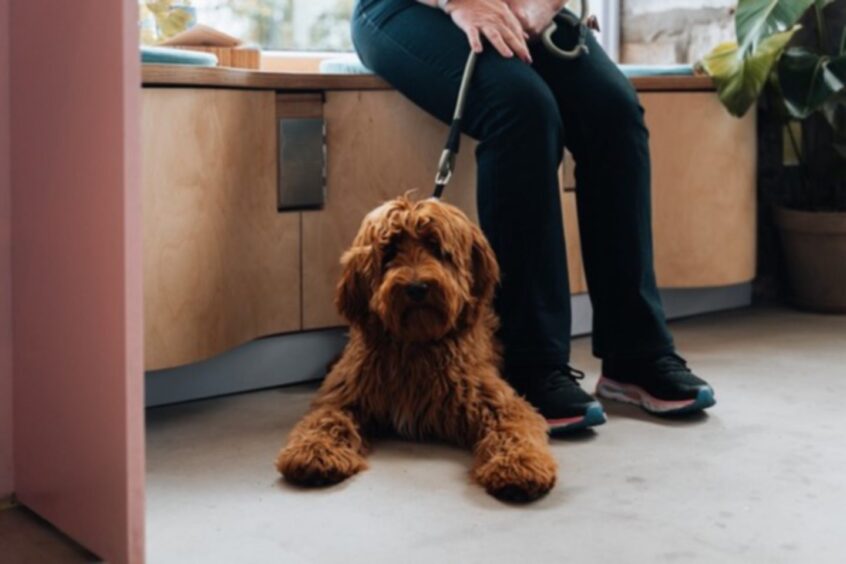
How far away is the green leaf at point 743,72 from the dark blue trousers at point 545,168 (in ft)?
2.42

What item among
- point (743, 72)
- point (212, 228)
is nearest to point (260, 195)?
point (212, 228)

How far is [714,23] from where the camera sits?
3.40 metres

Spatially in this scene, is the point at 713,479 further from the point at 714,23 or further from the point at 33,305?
the point at 714,23

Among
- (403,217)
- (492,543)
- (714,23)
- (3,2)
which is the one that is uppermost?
(714,23)

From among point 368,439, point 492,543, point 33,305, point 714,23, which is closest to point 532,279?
point 368,439

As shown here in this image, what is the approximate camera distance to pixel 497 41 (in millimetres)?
2225

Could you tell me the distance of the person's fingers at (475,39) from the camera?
7.25 feet

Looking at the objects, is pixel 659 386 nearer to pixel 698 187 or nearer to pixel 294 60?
pixel 698 187

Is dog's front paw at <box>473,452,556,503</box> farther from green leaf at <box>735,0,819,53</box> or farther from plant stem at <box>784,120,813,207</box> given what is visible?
plant stem at <box>784,120,813,207</box>

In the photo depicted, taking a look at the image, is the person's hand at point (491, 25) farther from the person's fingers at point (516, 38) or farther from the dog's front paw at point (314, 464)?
the dog's front paw at point (314, 464)

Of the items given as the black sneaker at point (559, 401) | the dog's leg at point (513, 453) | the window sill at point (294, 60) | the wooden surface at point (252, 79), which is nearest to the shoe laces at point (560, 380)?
the black sneaker at point (559, 401)

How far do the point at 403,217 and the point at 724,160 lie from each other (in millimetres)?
1317

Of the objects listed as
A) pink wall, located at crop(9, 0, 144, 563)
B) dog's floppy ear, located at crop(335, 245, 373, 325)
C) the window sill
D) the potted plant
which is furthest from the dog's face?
the potted plant

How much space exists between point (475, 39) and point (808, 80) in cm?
123
